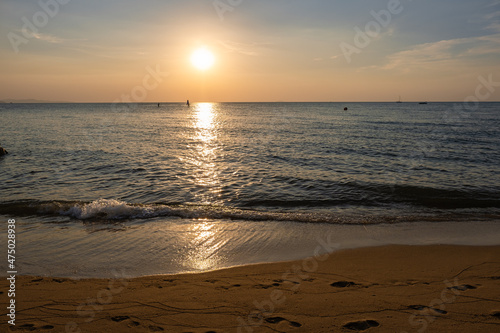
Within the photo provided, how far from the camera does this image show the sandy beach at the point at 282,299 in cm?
472

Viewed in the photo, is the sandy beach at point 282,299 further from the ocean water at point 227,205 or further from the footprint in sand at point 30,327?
the ocean water at point 227,205

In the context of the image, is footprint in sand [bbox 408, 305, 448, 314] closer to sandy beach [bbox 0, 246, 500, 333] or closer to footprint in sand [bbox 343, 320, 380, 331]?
sandy beach [bbox 0, 246, 500, 333]

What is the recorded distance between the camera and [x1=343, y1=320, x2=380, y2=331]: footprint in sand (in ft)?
15.2

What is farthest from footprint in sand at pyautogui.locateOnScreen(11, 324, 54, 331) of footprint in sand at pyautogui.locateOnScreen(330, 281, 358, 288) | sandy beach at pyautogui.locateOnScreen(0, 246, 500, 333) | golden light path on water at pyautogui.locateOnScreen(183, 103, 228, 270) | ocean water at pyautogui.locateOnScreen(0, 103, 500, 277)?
footprint in sand at pyautogui.locateOnScreen(330, 281, 358, 288)

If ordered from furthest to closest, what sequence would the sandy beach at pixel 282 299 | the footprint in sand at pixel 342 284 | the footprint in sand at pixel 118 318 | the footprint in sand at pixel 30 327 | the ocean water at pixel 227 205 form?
the ocean water at pixel 227 205 < the footprint in sand at pixel 342 284 < the footprint in sand at pixel 118 318 < the sandy beach at pixel 282 299 < the footprint in sand at pixel 30 327

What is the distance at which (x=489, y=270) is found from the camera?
22.4 feet

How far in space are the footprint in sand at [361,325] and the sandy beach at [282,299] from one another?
0.02 meters

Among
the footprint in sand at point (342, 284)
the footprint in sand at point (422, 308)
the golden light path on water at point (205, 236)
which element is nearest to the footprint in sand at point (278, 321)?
the footprint in sand at point (342, 284)

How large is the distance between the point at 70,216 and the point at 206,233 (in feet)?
17.5

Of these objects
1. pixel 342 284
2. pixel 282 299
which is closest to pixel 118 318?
pixel 282 299

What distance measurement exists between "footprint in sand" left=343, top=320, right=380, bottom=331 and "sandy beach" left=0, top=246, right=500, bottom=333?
15 mm

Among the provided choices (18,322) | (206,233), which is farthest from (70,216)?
(18,322)

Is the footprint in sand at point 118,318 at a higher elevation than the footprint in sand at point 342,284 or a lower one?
lower

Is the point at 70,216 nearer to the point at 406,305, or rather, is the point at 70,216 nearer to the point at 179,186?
the point at 179,186
